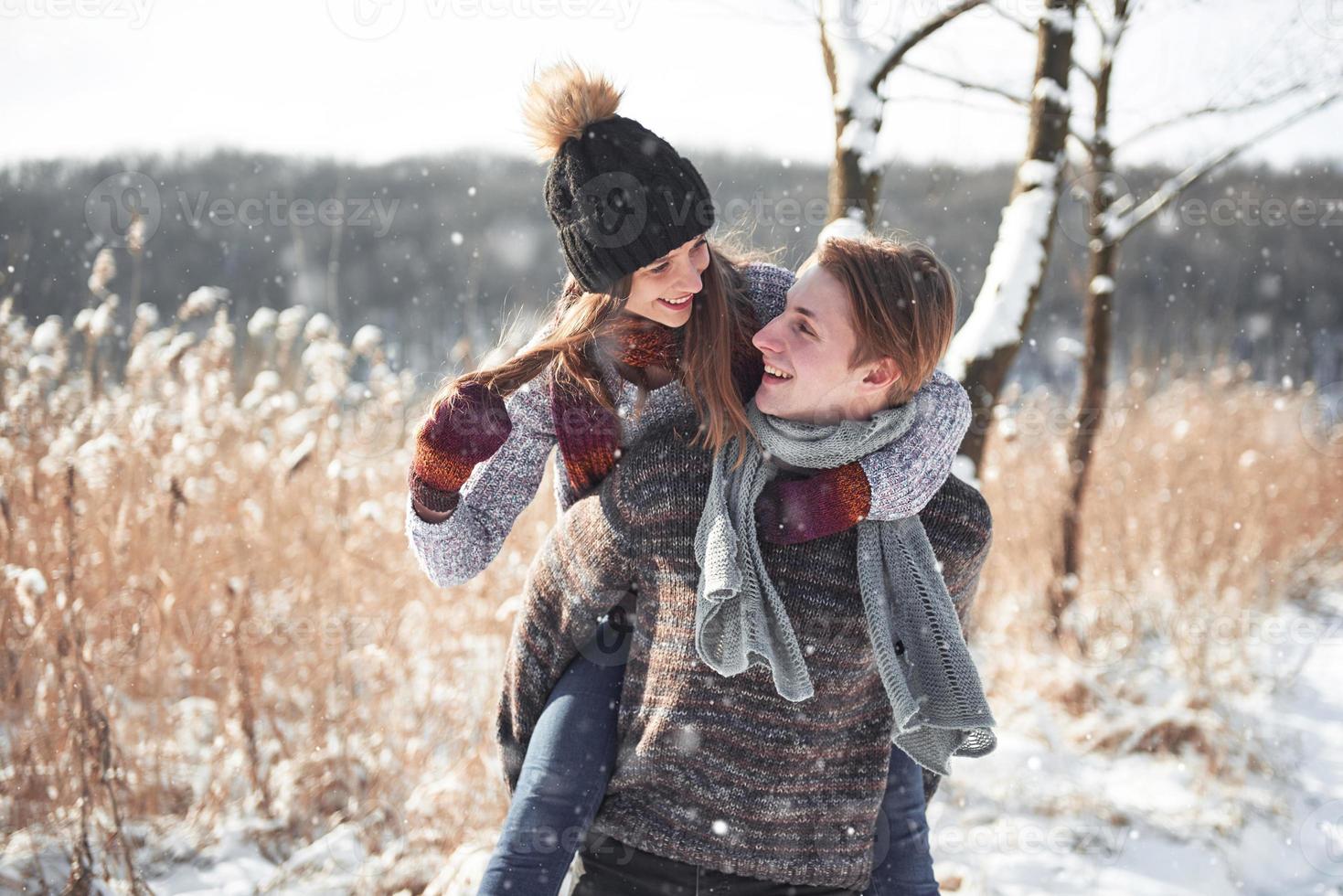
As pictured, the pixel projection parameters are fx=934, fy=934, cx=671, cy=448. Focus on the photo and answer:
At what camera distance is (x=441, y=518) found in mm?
1503

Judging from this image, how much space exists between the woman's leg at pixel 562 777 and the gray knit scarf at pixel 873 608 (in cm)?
22

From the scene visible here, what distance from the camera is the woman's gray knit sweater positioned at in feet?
4.62

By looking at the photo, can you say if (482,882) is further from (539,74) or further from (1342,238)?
(1342,238)

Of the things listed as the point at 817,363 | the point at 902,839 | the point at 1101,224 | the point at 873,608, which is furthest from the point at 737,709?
the point at 1101,224

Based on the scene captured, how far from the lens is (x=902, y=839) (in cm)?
152

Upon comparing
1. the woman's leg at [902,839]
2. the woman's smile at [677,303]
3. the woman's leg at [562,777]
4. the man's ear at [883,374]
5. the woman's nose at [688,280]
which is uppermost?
the woman's nose at [688,280]

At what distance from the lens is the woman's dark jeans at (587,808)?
1.35m

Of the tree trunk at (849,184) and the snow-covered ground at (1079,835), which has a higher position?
the tree trunk at (849,184)

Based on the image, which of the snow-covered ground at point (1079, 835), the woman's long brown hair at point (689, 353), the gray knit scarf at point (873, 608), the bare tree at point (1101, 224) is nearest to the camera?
the gray knit scarf at point (873, 608)

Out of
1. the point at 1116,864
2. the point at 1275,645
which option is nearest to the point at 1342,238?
the point at 1275,645

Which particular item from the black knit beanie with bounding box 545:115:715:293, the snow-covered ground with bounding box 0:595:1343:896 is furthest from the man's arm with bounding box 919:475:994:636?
the snow-covered ground with bounding box 0:595:1343:896

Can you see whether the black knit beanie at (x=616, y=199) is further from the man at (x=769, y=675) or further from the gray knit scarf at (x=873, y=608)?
the gray knit scarf at (x=873, y=608)

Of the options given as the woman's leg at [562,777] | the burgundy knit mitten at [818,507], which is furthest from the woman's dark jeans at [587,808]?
the burgundy knit mitten at [818,507]

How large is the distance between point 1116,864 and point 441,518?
226 cm
